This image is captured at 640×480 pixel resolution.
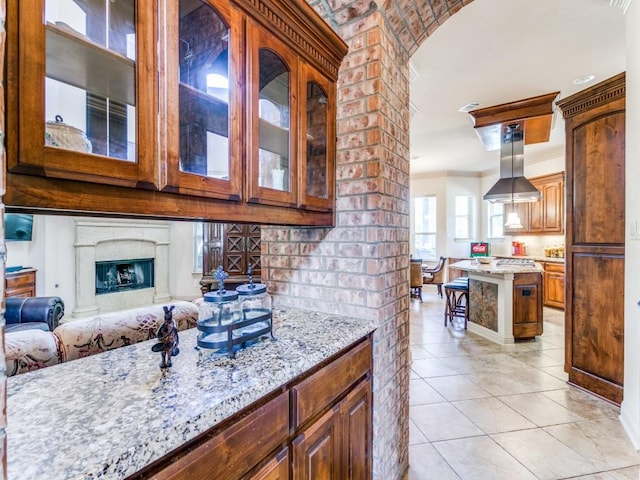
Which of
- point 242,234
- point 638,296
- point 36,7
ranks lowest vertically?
point 638,296

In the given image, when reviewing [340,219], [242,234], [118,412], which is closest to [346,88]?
[340,219]

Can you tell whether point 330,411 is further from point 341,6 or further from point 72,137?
point 341,6

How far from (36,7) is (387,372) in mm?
1800

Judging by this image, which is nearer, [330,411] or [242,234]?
[330,411]

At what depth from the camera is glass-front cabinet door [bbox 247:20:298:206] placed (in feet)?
3.72

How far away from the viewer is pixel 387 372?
1662 millimetres

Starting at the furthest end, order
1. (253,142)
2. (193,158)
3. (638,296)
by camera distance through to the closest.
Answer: (638,296), (253,142), (193,158)

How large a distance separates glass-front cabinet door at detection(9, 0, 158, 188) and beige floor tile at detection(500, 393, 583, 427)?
296 cm

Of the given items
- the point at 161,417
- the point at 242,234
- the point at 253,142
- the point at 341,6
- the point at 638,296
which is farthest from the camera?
the point at 242,234

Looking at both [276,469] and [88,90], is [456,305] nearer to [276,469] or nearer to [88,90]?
[276,469]

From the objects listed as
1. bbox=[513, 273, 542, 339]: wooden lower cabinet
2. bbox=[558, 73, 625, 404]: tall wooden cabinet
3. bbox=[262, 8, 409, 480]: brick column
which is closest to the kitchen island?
bbox=[513, 273, 542, 339]: wooden lower cabinet

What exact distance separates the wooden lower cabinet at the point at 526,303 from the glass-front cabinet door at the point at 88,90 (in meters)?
4.36

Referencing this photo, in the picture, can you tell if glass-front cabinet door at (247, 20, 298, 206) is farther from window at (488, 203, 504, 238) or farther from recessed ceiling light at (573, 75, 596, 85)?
window at (488, 203, 504, 238)

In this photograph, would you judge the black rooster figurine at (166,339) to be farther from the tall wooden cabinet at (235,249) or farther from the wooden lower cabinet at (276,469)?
the tall wooden cabinet at (235,249)
